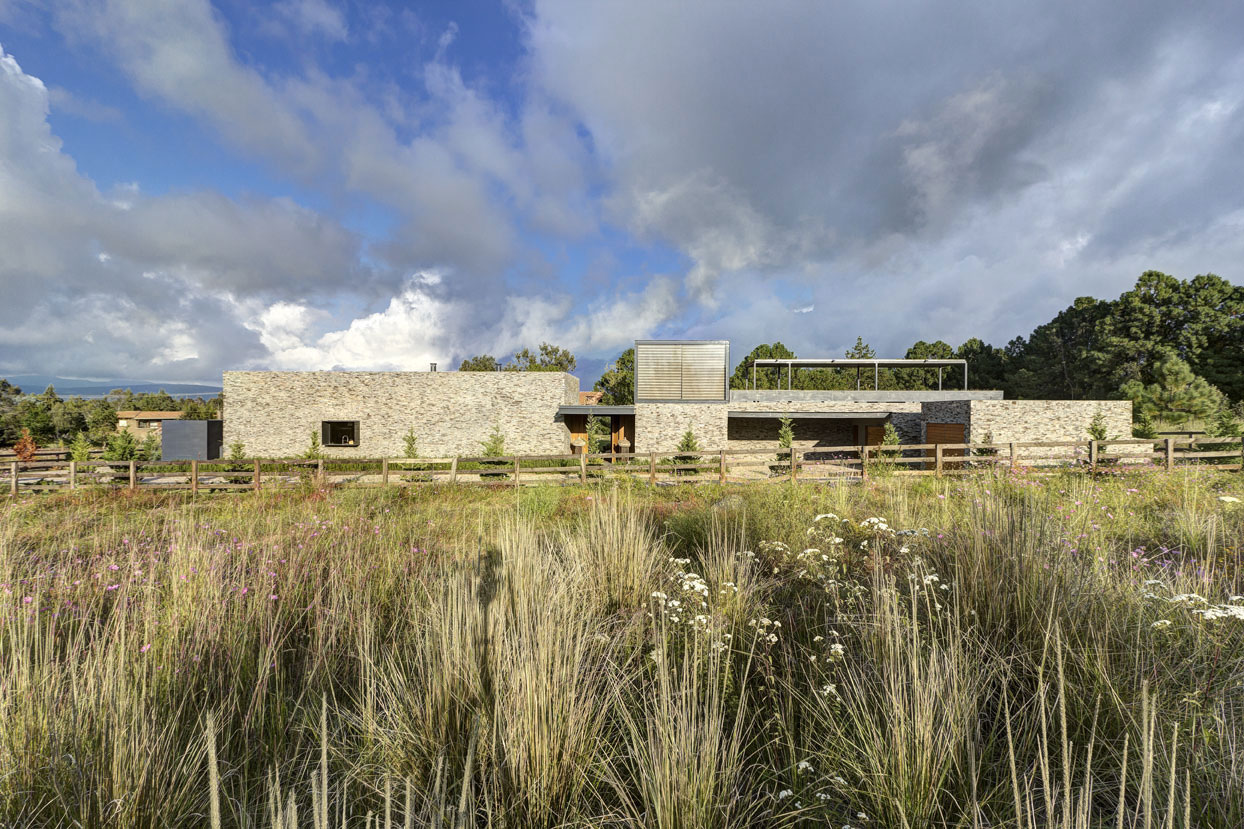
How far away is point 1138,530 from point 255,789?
23.8 feet

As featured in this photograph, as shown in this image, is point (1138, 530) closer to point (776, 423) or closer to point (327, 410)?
point (776, 423)

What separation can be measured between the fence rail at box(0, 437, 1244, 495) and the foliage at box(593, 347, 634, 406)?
889 inches

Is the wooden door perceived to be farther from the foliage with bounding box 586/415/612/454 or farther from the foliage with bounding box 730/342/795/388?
the foliage with bounding box 730/342/795/388

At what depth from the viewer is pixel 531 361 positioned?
53.7 meters

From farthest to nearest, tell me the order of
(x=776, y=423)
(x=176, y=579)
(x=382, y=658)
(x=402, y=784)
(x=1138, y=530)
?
(x=776, y=423)
(x=1138, y=530)
(x=176, y=579)
(x=382, y=658)
(x=402, y=784)

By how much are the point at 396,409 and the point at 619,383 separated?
79.8ft

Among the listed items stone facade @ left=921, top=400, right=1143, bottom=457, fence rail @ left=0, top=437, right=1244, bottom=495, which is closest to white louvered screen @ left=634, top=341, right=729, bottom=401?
fence rail @ left=0, top=437, right=1244, bottom=495

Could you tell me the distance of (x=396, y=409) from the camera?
811 inches

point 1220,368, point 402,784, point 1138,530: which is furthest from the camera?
point 1220,368

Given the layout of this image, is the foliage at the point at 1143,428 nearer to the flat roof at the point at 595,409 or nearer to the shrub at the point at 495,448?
the flat roof at the point at 595,409

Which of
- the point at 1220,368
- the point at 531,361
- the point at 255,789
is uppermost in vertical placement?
the point at 531,361

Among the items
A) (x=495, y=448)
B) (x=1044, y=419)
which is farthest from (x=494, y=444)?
(x=1044, y=419)

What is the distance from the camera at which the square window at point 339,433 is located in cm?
2047

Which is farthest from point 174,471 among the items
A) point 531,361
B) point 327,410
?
point 531,361
